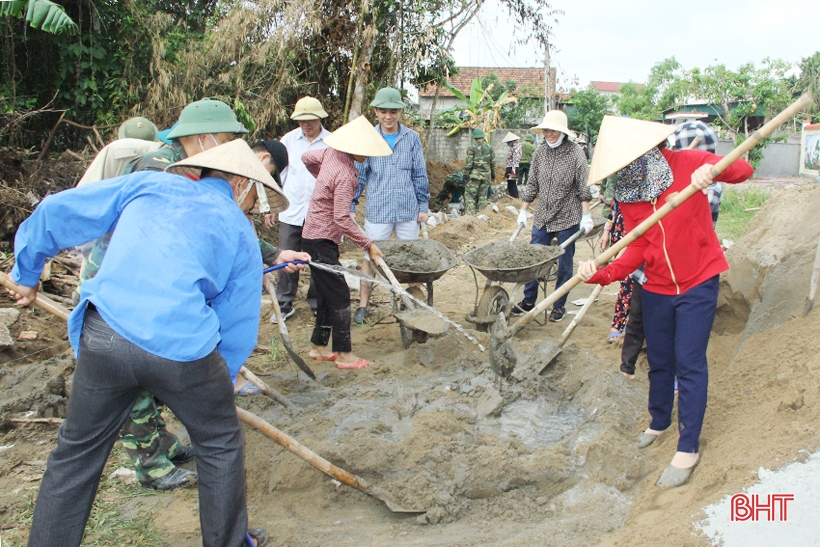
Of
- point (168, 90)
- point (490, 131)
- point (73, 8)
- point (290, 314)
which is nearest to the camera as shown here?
point (290, 314)

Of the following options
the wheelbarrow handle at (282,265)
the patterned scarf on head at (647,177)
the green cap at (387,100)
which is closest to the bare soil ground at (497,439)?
the wheelbarrow handle at (282,265)

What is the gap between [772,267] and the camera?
4430mm

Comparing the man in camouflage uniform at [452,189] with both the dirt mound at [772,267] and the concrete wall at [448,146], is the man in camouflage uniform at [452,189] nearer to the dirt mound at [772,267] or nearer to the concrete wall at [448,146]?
the concrete wall at [448,146]

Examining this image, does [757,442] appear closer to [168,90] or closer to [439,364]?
[439,364]

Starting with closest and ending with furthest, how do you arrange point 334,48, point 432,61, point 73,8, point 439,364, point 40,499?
point 40,499, point 439,364, point 73,8, point 334,48, point 432,61

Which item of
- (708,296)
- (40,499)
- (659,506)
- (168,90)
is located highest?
(168,90)

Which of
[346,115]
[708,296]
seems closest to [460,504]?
[708,296]

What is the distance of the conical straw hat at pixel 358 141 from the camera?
450 cm

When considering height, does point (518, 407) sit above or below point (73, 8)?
below

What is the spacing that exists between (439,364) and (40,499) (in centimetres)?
308

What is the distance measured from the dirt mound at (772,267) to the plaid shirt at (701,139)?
0.66 meters

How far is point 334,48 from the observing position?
35.4 ft

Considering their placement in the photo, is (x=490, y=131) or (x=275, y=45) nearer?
(x=275, y=45)

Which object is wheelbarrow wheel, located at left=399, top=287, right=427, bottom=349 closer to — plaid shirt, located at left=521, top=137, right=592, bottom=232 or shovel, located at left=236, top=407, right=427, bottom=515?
plaid shirt, located at left=521, top=137, right=592, bottom=232
